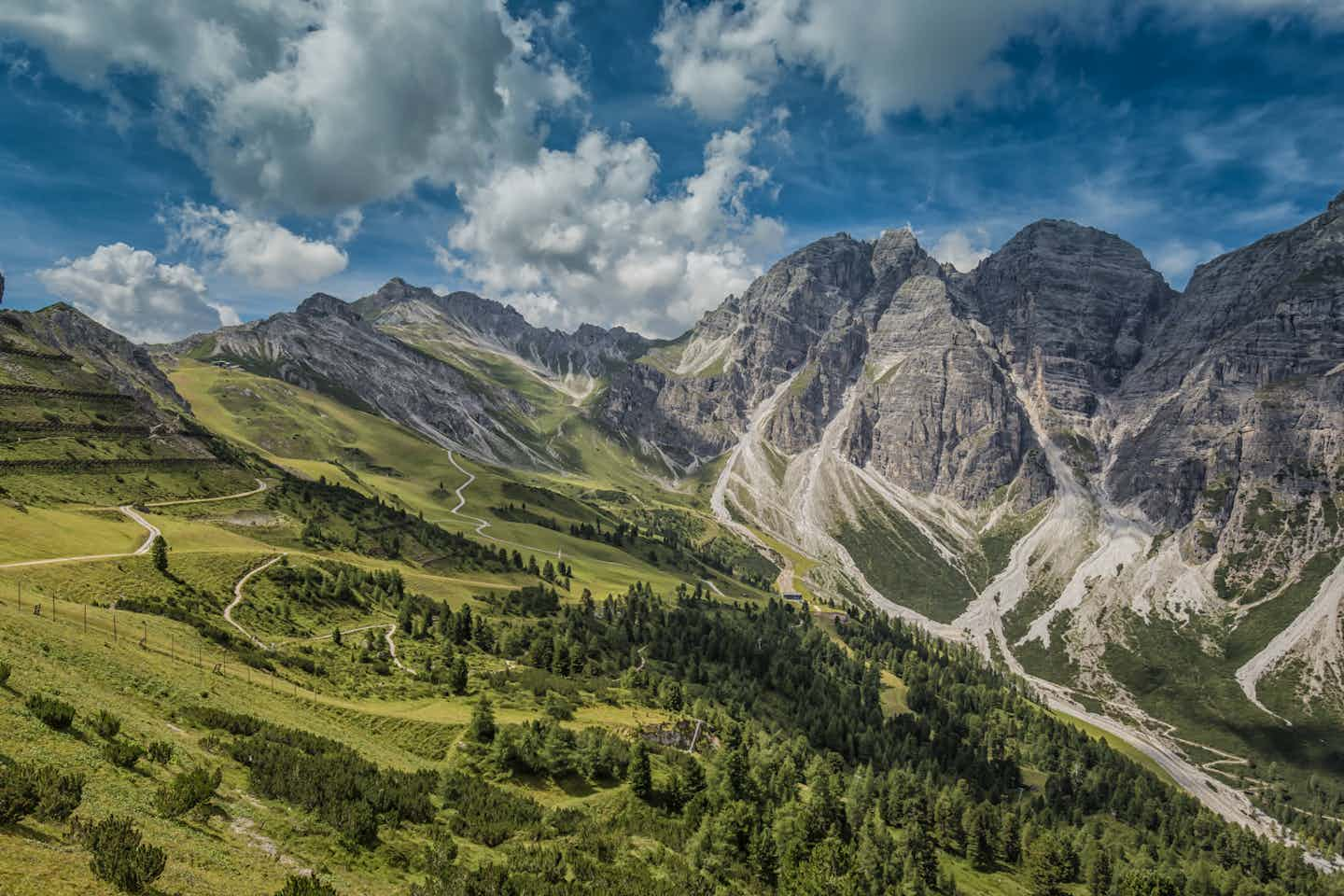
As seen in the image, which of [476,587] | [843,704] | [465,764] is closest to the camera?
[465,764]

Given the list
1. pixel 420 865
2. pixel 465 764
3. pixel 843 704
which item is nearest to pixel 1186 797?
pixel 843 704

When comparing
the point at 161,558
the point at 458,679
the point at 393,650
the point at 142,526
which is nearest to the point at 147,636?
the point at 161,558

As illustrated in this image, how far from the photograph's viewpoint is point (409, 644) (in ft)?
337

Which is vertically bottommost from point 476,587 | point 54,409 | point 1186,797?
point 1186,797

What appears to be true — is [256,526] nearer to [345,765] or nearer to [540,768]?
[540,768]

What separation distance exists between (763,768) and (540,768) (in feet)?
151

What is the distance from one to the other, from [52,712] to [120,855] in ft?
48.2

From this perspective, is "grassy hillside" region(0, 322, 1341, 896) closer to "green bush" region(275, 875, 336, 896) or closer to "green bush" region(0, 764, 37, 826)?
"green bush" region(0, 764, 37, 826)

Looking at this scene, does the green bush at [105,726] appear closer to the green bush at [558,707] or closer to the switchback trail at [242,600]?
the switchback trail at [242,600]

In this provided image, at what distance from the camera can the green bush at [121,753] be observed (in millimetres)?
29375

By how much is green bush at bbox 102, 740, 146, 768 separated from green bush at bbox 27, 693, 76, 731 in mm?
1993

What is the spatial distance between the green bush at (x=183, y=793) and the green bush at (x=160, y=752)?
1.87 metres

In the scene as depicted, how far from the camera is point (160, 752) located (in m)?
31.9

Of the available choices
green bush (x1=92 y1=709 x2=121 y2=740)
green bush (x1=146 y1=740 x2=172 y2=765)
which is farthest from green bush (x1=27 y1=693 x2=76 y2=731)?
green bush (x1=146 y1=740 x2=172 y2=765)
